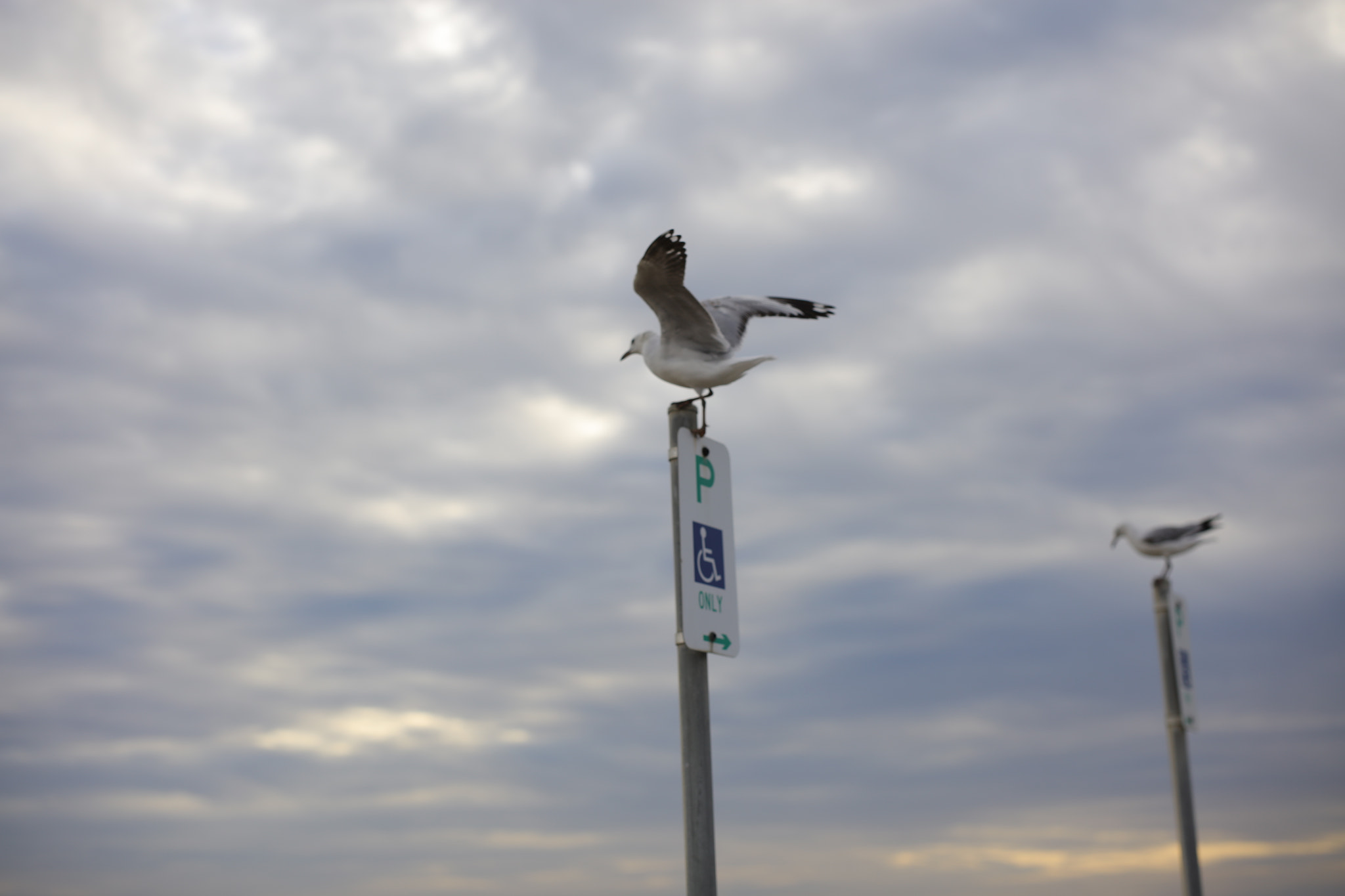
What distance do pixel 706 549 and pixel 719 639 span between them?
450 millimetres

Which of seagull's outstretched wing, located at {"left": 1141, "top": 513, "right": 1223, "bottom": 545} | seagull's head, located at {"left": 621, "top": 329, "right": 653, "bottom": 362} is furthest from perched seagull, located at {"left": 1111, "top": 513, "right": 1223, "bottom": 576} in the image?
seagull's head, located at {"left": 621, "top": 329, "right": 653, "bottom": 362}

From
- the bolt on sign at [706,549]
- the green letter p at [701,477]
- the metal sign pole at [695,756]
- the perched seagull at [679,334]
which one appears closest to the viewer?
the metal sign pole at [695,756]

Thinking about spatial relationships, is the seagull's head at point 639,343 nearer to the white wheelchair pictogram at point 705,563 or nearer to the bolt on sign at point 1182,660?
the white wheelchair pictogram at point 705,563

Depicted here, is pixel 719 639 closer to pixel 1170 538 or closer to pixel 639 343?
pixel 639 343

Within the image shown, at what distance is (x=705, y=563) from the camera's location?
5.91 meters

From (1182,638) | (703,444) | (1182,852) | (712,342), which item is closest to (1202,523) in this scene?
(1182,638)

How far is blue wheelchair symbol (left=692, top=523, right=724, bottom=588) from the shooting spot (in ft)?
19.2

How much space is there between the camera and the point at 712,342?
26.7ft

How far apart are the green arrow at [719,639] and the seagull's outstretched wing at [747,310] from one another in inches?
128

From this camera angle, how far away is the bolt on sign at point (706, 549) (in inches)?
225

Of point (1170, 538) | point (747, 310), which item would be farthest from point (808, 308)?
point (1170, 538)

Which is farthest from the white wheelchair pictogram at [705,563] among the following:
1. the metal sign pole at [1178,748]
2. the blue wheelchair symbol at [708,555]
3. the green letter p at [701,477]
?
the metal sign pole at [1178,748]

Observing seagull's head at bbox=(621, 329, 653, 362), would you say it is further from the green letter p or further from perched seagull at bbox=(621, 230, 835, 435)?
the green letter p

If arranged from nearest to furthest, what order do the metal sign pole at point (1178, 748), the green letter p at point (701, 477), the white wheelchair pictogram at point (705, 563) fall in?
the white wheelchair pictogram at point (705, 563), the green letter p at point (701, 477), the metal sign pole at point (1178, 748)
